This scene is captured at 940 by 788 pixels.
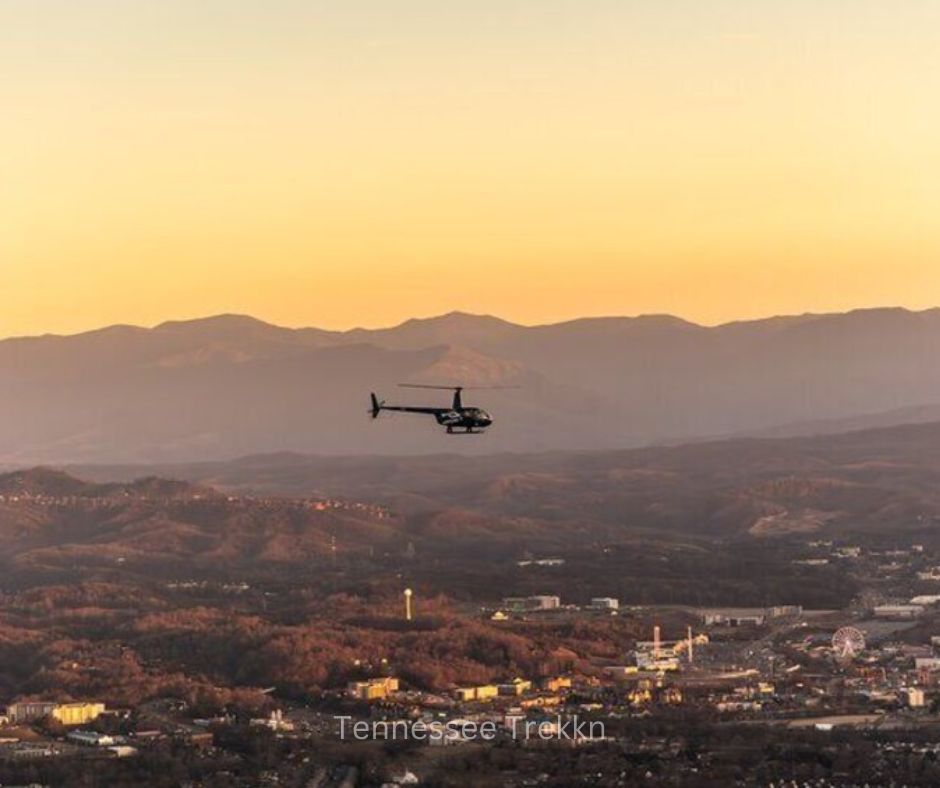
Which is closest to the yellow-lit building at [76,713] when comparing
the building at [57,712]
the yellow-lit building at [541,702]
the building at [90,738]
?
the building at [57,712]

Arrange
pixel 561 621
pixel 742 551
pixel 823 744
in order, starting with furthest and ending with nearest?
pixel 742 551 → pixel 561 621 → pixel 823 744

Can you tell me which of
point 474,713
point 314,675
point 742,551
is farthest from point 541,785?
point 742,551

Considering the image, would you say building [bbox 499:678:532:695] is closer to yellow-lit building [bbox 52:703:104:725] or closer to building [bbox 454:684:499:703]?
building [bbox 454:684:499:703]

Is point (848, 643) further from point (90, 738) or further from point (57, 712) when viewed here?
point (90, 738)

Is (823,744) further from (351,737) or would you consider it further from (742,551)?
(742,551)

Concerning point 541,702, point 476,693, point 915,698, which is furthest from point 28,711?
point 915,698

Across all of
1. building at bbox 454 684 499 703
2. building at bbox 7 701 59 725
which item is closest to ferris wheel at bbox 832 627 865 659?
building at bbox 454 684 499 703
